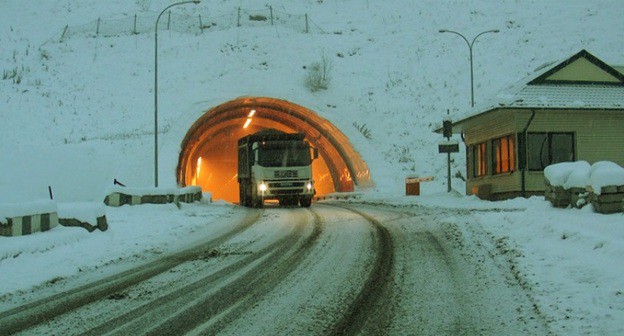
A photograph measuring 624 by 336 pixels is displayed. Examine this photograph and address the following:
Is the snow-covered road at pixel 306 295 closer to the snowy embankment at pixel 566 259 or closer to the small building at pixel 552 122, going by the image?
the snowy embankment at pixel 566 259

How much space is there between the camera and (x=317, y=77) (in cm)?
4594

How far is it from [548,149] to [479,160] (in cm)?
453

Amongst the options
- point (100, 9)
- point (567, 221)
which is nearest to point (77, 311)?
point (567, 221)

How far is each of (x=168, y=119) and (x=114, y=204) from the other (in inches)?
754

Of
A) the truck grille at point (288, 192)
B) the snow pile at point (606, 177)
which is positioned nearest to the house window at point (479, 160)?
the truck grille at point (288, 192)

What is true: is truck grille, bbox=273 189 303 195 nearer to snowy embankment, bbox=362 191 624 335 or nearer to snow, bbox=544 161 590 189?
snowy embankment, bbox=362 191 624 335

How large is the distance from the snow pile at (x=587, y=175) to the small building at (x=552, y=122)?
33.9 feet

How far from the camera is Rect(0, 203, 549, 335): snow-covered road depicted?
5832 mm

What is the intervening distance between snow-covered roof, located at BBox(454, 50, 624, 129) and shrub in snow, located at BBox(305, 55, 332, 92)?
18.7m

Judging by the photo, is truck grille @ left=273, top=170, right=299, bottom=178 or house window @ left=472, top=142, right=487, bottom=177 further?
house window @ left=472, top=142, right=487, bottom=177

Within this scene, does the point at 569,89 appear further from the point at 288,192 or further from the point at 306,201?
the point at 288,192

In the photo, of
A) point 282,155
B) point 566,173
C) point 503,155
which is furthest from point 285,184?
point 566,173

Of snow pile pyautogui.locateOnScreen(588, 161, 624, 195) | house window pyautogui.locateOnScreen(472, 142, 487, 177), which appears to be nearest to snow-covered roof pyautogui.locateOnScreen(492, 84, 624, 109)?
house window pyautogui.locateOnScreen(472, 142, 487, 177)

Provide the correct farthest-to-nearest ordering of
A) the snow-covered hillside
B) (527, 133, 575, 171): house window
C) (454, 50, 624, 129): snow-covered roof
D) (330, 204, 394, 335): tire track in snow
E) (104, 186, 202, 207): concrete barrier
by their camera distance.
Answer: the snow-covered hillside, (527, 133, 575, 171): house window, (454, 50, 624, 129): snow-covered roof, (104, 186, 202, 207): concrete barrier, (330, 204, 394, 335): tire track in snow
